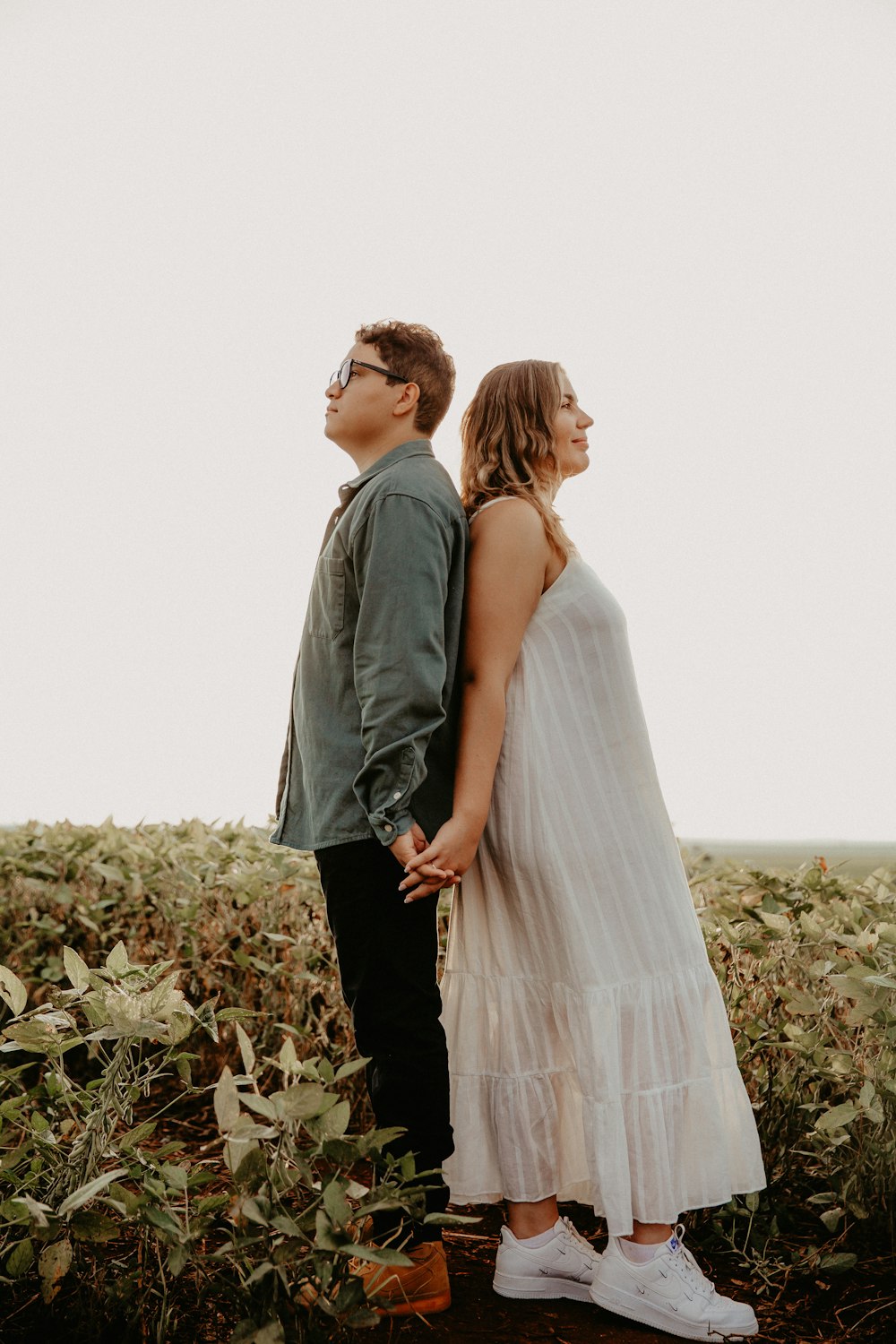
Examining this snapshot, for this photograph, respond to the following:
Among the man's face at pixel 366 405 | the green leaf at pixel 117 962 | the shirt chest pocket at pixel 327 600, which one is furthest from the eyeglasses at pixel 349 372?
the green leaf at pixel 117 962

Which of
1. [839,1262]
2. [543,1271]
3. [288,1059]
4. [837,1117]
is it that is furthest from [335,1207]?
[839,1262]

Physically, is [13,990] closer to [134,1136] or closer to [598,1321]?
[134,1136]

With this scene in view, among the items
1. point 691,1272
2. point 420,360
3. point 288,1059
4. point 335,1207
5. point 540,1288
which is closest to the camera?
point 335,1207

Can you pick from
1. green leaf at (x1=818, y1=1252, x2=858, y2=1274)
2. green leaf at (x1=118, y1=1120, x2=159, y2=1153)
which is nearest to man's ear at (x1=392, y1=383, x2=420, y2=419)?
green leaf at (x1=118, y1=1120, x2=159, y2=1153)

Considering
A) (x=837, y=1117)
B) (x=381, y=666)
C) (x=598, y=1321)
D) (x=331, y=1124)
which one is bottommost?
(x=598, y=1321)

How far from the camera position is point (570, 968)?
2242 millimetres

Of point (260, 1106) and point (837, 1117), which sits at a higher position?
point (260, 1106)

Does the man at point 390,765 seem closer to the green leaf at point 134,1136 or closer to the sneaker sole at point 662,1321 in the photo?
the sneaker sole at point 662,1321

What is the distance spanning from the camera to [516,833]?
2.29m

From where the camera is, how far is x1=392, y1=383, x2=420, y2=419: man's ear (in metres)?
2.47

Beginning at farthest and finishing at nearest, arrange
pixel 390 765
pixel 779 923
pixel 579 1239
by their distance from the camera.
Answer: pixel 779 923 < pixel 579 1239 < pixel 390 765

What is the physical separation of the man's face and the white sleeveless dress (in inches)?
21.4

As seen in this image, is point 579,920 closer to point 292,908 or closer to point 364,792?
point 364,792

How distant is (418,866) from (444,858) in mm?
62
